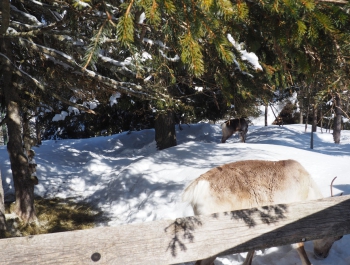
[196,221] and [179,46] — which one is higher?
[179,46]

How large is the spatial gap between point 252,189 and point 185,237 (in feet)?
7.08

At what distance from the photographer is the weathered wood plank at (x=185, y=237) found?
2.46 metres

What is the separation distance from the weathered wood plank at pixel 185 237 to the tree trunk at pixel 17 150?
5.18m

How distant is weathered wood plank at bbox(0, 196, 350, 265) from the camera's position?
2461mm

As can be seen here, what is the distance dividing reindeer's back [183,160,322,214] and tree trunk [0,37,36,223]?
438 cm

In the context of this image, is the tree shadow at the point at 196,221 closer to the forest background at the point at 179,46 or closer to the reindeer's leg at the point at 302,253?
the forest background at the point at 179,46

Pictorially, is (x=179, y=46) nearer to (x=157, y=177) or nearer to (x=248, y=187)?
(x=248, y=187)

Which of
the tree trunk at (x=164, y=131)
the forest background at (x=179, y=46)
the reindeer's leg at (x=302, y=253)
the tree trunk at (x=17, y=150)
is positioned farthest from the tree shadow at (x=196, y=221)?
the tree trunk at (x=164, y=131)

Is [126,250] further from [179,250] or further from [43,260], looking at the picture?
[43,260]

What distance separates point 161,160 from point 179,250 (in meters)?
7.70

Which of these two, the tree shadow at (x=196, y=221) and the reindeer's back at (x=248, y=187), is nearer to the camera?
the tree shadow at (x=196, y=221)

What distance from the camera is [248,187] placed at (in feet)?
15.1

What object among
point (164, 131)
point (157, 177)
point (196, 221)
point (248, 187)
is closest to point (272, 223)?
point (196, 221)

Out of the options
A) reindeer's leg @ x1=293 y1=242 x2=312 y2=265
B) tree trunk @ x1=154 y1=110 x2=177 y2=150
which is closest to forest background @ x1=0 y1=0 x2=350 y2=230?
reindeer's leg @ x1=293 y1=242 x2=312 y2=265
